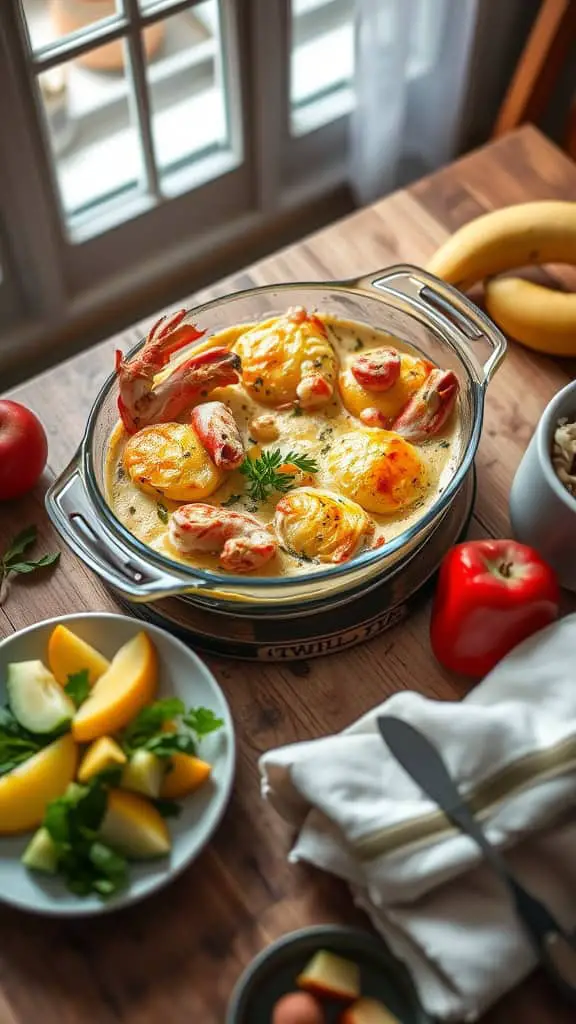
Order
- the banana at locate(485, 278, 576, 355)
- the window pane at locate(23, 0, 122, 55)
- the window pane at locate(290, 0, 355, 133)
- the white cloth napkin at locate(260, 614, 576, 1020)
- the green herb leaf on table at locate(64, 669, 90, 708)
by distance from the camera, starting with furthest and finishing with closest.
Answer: the window pane at locate(290, 0, 355, 133) < the window pane at locate(23, 0, 122, 55) < the banana at locate(485, 278, 576, 355) < the green herb leaf on table at locate(64, 669, 90, 708) < the white cloth napkin at locate(260, 614, 576, 1020)

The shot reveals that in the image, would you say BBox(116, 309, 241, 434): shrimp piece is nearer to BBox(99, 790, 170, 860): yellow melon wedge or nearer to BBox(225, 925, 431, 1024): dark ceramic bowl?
BBox(99, 790, 170, 860): yellow melon wedge

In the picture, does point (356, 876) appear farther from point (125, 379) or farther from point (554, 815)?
point (125, 379)

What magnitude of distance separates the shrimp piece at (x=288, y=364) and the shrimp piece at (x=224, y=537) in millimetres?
176

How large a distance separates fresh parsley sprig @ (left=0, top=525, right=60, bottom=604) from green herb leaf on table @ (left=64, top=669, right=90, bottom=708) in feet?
0.61

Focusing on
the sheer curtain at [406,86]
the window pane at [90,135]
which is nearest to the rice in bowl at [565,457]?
the sheer curtain at [406,86]

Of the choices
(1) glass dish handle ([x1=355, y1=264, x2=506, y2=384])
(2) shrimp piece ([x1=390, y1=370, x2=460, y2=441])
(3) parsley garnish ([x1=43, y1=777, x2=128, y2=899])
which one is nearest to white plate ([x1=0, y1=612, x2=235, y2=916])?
(3) parsley garnish ([x1=43, y1=777, x2=128, y2=899])

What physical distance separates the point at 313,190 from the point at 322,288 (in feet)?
2.62

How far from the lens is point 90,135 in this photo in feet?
5.61

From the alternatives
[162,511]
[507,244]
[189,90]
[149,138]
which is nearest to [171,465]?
[162,511]

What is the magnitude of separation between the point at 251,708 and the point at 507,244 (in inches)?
24.7

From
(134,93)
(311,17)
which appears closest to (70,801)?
(134,93)

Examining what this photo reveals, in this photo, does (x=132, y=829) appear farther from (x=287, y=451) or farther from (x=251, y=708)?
(x=287, y=451)

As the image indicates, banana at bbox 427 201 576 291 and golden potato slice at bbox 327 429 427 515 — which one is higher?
banana at bbox 427 201 576 291

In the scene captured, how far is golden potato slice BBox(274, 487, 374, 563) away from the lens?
1.04 metres
